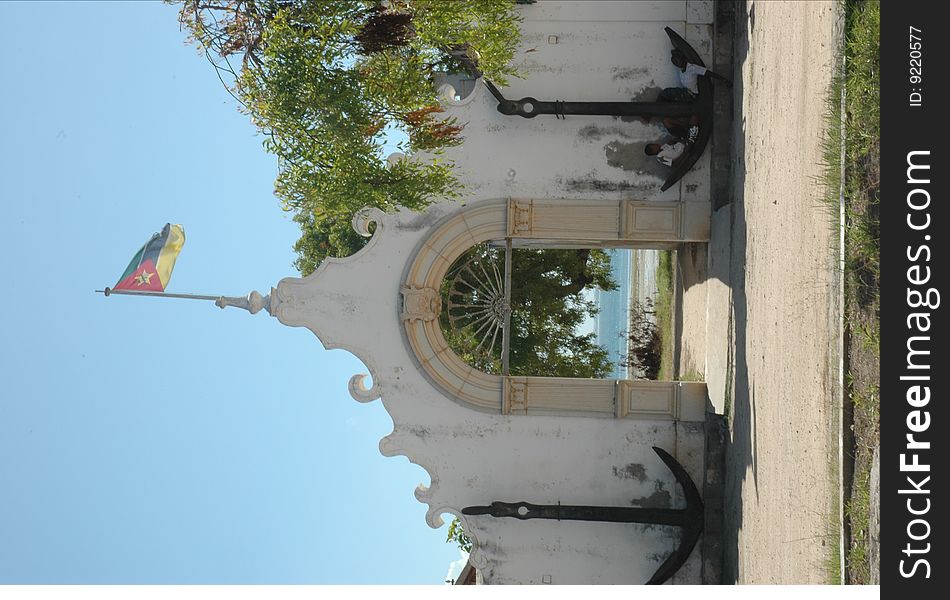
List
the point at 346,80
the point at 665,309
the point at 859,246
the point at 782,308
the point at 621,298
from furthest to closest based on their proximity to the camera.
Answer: the point at 621,298, the point at 665,309, the point at 346,80, the point at 782,308, the point at 859,246

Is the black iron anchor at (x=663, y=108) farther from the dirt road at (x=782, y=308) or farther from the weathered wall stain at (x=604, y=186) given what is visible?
the dirt road at (x=782, y=308)

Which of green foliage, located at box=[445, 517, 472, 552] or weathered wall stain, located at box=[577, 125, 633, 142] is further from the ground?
weathered wall stain, located at box=[577, 125, 633, 142]

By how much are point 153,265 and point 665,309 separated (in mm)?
10307

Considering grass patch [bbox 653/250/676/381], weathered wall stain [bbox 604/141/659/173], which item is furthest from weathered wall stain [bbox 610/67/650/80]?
grass patch [bbox 653/250/676/381]

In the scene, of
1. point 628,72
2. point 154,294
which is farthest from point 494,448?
point 628,72

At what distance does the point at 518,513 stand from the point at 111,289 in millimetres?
6337

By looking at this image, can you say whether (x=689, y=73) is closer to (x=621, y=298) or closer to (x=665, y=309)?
(x=665, y=309)

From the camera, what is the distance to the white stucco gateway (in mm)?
13258

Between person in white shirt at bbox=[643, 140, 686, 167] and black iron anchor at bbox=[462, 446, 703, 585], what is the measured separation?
3997 mm

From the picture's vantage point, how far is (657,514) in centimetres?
1298

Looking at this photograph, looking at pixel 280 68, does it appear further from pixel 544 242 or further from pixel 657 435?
pixel 657 435

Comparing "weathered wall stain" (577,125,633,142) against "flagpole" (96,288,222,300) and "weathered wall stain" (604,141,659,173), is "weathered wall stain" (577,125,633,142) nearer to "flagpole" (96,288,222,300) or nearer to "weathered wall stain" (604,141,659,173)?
"weathered wall stain" (604,141,659,173)

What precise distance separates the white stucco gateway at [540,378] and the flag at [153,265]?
5.61 ft
